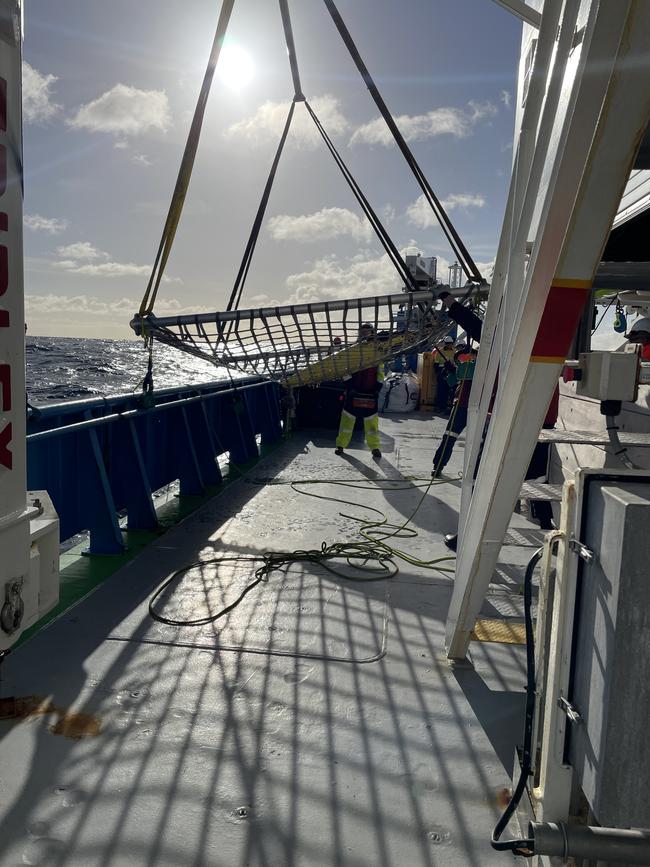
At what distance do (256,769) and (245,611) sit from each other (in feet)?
4.07

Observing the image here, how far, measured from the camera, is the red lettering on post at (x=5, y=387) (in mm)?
1417

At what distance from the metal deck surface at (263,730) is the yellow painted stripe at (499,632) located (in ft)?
0.25

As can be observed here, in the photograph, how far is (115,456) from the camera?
182 inches

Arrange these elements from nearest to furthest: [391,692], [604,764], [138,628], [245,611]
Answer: [604,764] < [391,692] < [138,628] < [245,611]

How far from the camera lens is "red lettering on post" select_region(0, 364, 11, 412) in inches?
55.8

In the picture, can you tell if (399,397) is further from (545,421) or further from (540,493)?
(540,493)

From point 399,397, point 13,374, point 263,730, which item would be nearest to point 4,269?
point 13,374

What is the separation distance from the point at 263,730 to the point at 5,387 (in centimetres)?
154

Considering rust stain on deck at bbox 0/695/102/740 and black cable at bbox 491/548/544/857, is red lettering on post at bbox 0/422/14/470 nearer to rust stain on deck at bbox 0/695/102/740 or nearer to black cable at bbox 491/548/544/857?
rust stain on deck at bbox 0/695/102/740

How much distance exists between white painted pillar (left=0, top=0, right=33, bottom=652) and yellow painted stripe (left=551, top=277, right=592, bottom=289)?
4.54ft

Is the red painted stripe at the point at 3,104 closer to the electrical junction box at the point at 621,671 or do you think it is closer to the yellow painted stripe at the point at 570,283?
the yellow painted stripe at the point at 570,283

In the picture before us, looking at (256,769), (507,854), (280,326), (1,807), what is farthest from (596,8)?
(280,326)

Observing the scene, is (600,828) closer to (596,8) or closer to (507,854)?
(507,854)

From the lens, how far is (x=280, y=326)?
476 centimetres
